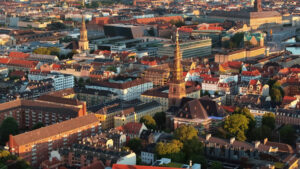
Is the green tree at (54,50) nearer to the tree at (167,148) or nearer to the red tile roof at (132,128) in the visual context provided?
the red tile roof at (132,128)

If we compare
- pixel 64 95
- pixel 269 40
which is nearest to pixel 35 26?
pixel 269 40

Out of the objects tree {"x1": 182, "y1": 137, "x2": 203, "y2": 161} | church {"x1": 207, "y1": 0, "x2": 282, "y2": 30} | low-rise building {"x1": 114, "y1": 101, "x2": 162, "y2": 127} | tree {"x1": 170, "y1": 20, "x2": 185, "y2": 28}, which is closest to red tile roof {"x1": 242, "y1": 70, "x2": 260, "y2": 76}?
low-rise building {"x1": 114, "y1": 101, "x2": 162, "y2": 127}

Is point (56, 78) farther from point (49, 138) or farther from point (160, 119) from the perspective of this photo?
point (49, 138)

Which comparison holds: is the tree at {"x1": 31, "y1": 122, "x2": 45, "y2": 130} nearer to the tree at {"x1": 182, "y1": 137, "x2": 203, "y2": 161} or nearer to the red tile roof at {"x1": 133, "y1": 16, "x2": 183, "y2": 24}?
the tree at {"x1": 182, "y1": 137, "x2": 203, "y2": 161}

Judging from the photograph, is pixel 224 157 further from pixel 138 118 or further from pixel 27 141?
pixel 27 141

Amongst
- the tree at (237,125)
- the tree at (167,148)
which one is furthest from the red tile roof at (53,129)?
the tree at (237,125)

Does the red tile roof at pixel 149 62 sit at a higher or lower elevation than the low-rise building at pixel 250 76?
higher

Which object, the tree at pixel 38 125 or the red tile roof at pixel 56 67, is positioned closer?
the tree at pixel 38 125
